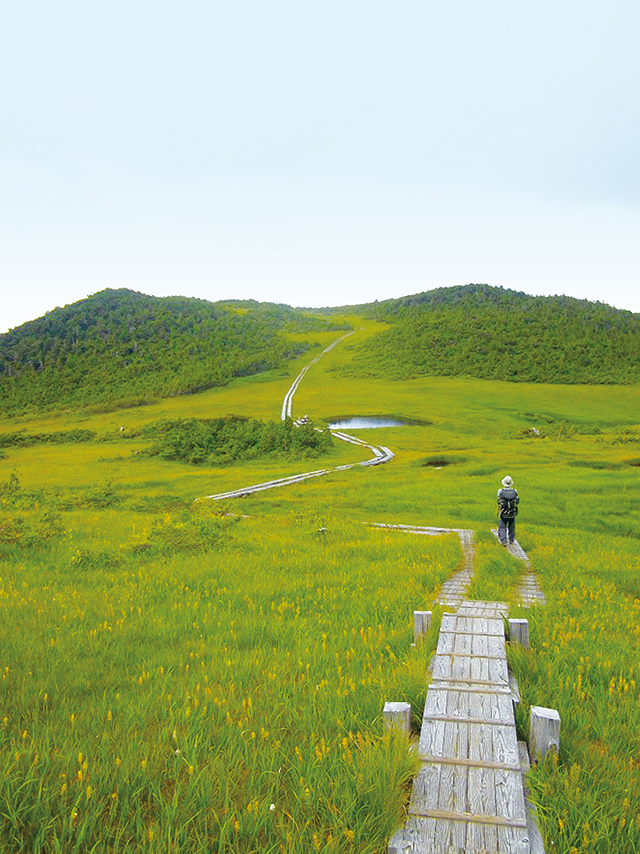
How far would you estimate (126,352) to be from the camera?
128875 millimetres

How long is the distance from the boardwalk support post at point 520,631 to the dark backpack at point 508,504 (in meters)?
8.96

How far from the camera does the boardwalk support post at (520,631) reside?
5.75 metres

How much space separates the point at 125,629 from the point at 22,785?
326 centimetres

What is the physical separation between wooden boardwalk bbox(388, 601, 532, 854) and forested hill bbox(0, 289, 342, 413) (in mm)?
92000

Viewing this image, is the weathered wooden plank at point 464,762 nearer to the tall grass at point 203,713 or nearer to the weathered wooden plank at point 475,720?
the tall grass at point 203,713

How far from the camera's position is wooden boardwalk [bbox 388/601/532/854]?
2.92m

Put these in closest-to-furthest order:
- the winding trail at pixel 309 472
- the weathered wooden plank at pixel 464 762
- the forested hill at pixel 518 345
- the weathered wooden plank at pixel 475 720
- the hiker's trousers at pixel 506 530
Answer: the weathered wooden plank at pixel 464 762 → the weathered wooden plank at pixel 475 720 → the hiker's trousers at pixel 506 530 → the winding trail at pixel 309 472 → the forested hill at pixel 518 345

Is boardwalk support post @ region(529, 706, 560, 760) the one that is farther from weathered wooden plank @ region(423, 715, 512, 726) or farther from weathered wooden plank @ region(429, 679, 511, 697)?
weathered wooden plank @ region(429, 679, 511, 697)

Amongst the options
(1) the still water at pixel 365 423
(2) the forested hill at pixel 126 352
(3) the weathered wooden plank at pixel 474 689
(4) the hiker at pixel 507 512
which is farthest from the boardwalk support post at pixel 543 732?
(2) the forested hill at pixel 126 352

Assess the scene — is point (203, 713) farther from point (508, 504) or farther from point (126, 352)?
point (126, 352)

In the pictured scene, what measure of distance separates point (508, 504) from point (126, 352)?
13096cm

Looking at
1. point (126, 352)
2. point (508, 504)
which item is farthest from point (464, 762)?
point (126, 352)

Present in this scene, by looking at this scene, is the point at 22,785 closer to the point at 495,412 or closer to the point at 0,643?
the point at 0,643

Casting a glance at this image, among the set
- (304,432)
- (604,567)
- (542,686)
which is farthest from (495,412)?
(542,686)
